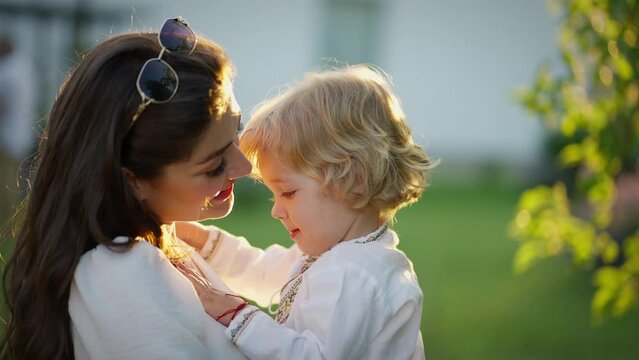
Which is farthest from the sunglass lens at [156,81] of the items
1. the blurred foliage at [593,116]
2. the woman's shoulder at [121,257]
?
the blurred foliage at [593,116]

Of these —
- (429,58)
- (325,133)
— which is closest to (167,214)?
(325,133)

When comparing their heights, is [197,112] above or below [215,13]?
above

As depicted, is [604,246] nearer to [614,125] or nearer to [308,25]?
[614,125]

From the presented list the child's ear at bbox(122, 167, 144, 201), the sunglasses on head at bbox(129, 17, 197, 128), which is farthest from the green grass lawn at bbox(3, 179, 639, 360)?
the sunglasses on head at bbox(129, 17, 197, 128)

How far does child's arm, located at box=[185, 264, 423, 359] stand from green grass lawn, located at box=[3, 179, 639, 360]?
3.43m

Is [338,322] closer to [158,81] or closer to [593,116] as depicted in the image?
[158,81]

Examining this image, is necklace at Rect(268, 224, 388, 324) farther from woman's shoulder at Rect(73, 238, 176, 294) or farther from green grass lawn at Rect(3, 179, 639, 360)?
green grass lawn at Rect(3, 179, 639, 360)

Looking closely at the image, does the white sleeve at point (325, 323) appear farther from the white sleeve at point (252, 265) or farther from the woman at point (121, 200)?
the white sleeve at point (252, 265)

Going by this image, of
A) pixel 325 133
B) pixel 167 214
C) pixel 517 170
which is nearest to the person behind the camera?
pixel 167 214

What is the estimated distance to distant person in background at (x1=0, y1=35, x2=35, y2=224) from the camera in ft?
26.6

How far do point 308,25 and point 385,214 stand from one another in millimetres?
14638

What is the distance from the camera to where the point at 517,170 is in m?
18.2

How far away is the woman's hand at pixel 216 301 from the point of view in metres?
2.31

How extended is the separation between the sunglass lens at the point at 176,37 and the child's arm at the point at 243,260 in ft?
2.29
